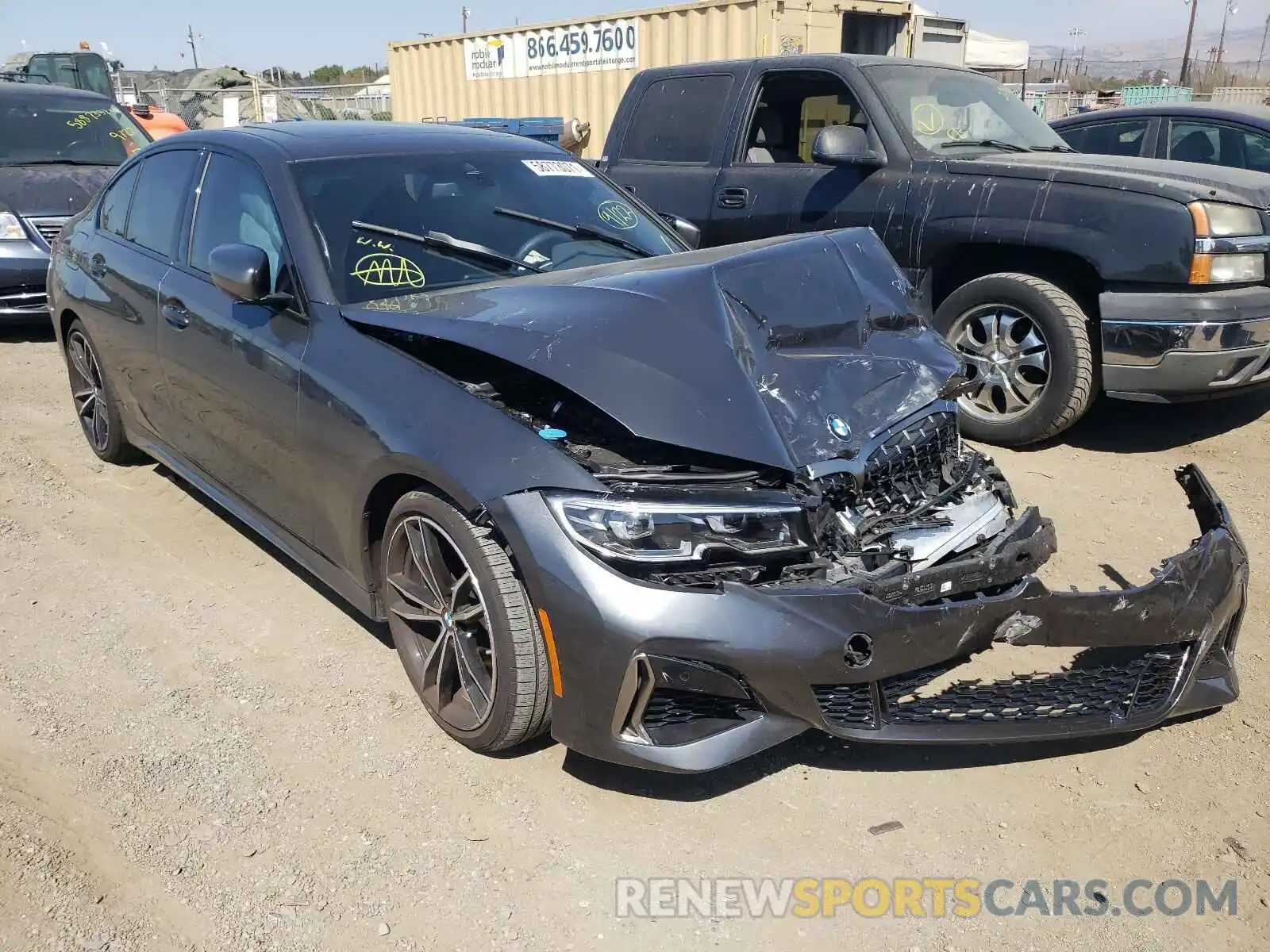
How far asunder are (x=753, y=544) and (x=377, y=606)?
52.7 inches

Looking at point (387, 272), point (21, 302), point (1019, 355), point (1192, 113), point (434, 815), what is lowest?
point (434, 815)

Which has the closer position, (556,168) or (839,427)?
(839,427)

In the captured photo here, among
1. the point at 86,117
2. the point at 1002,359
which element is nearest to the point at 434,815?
the point at 1002,359

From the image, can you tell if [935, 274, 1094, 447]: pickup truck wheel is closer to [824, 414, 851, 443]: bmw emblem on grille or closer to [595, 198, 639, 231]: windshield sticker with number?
[595, 198, 639, 231]: windshield sticker with number

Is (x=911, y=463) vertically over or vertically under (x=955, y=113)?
under

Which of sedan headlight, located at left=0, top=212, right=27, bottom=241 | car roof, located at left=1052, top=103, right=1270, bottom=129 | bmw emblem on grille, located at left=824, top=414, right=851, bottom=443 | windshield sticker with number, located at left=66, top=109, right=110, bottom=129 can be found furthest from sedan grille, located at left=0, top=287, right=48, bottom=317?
car roof, located at left=1052, top=103, right=1270, bottom=129

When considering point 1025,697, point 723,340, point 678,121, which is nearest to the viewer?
point 1025,697

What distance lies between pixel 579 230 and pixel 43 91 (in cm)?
817

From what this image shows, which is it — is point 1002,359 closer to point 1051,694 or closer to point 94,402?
point 1051,694

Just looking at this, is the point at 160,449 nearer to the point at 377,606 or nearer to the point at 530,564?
the point at 377,606

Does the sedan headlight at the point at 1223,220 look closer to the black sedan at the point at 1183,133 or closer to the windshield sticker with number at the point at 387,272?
the black sedan at the point at 1183,133

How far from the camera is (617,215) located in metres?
4.19

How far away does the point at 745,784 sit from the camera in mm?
2818

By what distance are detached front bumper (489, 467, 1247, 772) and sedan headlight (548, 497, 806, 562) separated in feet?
0.19
